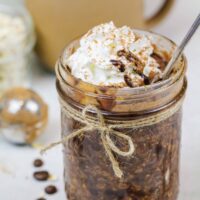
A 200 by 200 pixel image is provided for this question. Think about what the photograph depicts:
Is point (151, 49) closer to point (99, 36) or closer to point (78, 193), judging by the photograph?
point (99, 36)

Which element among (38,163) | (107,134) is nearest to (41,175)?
(38,163)

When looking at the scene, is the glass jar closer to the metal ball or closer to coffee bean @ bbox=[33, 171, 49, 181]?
the metal ball

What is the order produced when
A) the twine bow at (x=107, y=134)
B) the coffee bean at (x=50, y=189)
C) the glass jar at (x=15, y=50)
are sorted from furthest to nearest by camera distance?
1. the glass jar at (x=15, y=50)
2. the coffee bean at (x=50, y=189)
3. the twine bow at (x=107, y=134)

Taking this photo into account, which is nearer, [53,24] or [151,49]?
[151,49]

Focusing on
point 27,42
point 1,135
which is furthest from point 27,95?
point 27,42

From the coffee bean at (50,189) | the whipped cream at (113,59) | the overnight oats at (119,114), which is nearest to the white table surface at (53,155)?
the coffee bean at (50,189)

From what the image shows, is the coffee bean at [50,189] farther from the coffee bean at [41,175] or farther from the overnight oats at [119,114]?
the overnight oats at [119,114]

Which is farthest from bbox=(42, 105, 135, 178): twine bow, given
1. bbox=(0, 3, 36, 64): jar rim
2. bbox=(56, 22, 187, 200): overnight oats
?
bbox=(0, 3, 36, 64): jar rim
